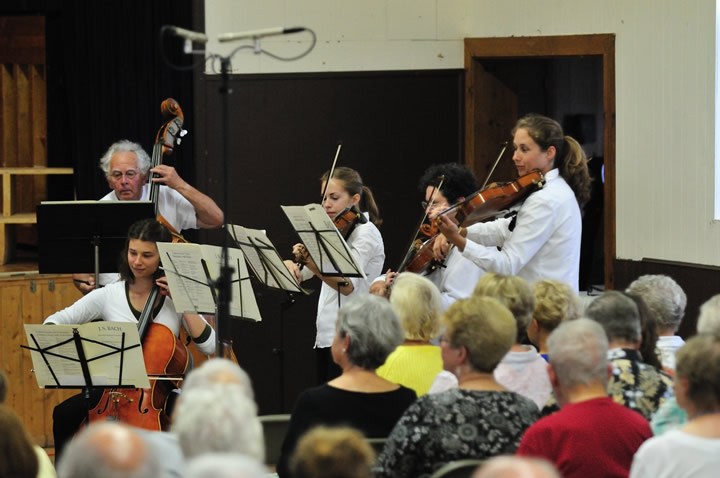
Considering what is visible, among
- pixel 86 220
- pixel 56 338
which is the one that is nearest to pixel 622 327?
pixel 56 338

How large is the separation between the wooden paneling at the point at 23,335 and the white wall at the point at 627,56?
68.2 inches

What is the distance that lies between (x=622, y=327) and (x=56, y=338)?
2162 millimetres

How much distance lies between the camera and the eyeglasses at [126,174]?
18.1ft

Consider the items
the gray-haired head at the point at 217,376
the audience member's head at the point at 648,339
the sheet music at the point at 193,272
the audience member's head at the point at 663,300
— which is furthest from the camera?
the sheet music at the point at 193,272

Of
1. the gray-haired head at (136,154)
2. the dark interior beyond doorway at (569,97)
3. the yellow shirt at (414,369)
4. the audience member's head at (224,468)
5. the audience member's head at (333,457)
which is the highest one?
the dark interior beyond doorway at (569,97)

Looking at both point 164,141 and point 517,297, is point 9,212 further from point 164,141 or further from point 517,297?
point 517,297

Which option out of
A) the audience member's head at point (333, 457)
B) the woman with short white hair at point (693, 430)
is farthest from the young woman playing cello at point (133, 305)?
the audience member's head at point (333, 457)

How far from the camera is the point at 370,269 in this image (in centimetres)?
547

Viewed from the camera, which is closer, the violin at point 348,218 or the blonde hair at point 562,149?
the blonde hair at point 562,149

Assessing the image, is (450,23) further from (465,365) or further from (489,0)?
(465,365)

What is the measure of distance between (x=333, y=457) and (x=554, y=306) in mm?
1872

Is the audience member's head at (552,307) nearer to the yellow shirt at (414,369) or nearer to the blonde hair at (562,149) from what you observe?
the yellow shirt at (414,369)

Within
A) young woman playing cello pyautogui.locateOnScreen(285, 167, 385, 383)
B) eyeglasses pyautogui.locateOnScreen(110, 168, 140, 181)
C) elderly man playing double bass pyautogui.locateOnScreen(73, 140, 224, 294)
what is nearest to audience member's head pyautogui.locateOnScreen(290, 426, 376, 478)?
young woman playing cello pyautogui.locateOnScreen(285, 167, 385, 383)

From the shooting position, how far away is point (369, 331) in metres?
3.29
